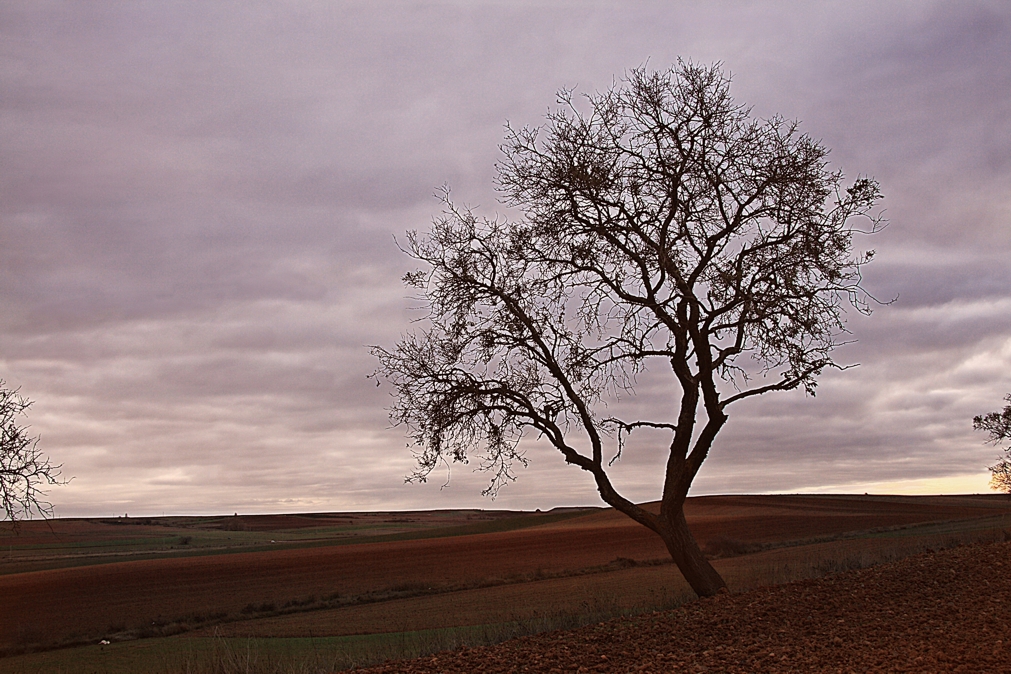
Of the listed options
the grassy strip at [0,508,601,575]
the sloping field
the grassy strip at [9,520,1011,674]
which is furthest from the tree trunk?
the grassy strip at [0,508,601,575]

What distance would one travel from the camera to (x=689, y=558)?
16406 mm

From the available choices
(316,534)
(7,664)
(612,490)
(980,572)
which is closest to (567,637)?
(612,490)

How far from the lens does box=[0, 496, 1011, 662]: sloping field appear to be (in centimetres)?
3134

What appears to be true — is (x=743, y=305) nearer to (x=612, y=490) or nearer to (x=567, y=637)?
(x=612, y=490)

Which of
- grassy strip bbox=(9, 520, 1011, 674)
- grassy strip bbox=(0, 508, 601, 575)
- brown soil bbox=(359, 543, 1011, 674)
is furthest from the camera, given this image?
grassy strip bbox=(0, 508, 601, 575)

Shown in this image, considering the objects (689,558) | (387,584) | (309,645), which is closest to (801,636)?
(689,558)

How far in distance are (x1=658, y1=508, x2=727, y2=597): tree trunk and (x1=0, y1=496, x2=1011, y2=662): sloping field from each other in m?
5.50

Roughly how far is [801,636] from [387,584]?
36336 millimetres

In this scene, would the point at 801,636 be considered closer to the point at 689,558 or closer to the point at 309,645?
the point at 689,558

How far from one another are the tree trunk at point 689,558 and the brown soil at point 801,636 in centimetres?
155

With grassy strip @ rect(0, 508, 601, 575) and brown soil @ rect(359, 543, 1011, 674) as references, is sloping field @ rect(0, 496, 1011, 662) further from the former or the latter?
grassy strip @ rect(0, 508, 601, 575)

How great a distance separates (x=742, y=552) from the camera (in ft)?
160

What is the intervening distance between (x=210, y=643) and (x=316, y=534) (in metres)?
117

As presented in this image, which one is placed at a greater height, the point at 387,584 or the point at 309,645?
the point at 309,645
